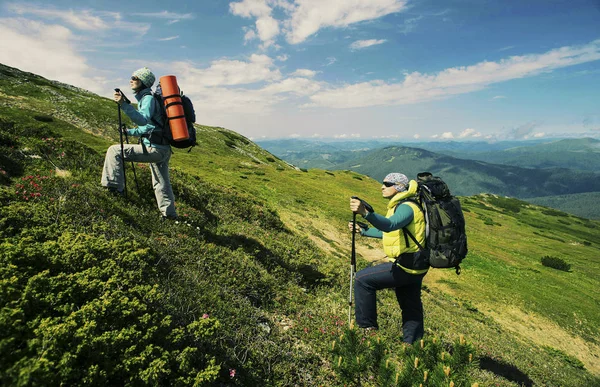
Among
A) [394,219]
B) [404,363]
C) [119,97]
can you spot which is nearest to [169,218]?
[119,97]

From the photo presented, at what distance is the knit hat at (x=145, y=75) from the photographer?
26.4ft

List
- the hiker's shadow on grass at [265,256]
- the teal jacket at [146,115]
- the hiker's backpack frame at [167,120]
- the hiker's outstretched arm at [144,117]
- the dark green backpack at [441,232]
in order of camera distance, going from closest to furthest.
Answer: the dark green backpack at [441,232], the hiker's outstretched arm at [144,117], the teal jacket at [146,115], the hiker's backpack frame at [167,120], the hiker's shadow on grass at [265,256]

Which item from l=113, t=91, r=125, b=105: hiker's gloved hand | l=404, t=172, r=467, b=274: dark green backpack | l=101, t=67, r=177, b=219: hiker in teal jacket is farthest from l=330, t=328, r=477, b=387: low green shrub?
l=113, t=91, r=125, b=105: hiker's gloved hand

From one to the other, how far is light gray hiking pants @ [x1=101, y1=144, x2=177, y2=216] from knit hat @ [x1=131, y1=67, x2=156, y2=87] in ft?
6.03

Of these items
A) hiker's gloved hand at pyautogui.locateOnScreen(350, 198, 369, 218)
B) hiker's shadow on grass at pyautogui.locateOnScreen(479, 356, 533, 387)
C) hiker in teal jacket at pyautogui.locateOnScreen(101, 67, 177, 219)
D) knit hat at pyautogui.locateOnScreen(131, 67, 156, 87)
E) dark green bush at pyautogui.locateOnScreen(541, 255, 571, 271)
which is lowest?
dark green bush at pyautogui.locateOnScreen(541, 255, 571, 271)

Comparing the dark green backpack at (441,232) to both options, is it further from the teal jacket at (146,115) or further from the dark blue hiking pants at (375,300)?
the teal jacket at (146,115)

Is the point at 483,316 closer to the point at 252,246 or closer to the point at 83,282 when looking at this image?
the point at 252,246

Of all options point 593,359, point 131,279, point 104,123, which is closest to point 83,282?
point 131,279

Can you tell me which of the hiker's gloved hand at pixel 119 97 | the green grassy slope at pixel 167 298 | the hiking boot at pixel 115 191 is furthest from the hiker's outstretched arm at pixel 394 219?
the hiking boot at pixel 115 191

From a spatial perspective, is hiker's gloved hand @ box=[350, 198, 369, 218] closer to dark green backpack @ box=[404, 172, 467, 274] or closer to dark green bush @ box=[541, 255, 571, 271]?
dark green backpack @ box=[404, 172, 467, 274]

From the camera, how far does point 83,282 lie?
16.1 feet

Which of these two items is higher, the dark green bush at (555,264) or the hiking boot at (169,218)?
the hiking boot at (169,218)

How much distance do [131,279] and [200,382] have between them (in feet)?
8.64

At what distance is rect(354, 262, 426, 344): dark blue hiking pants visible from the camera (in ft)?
22.2
